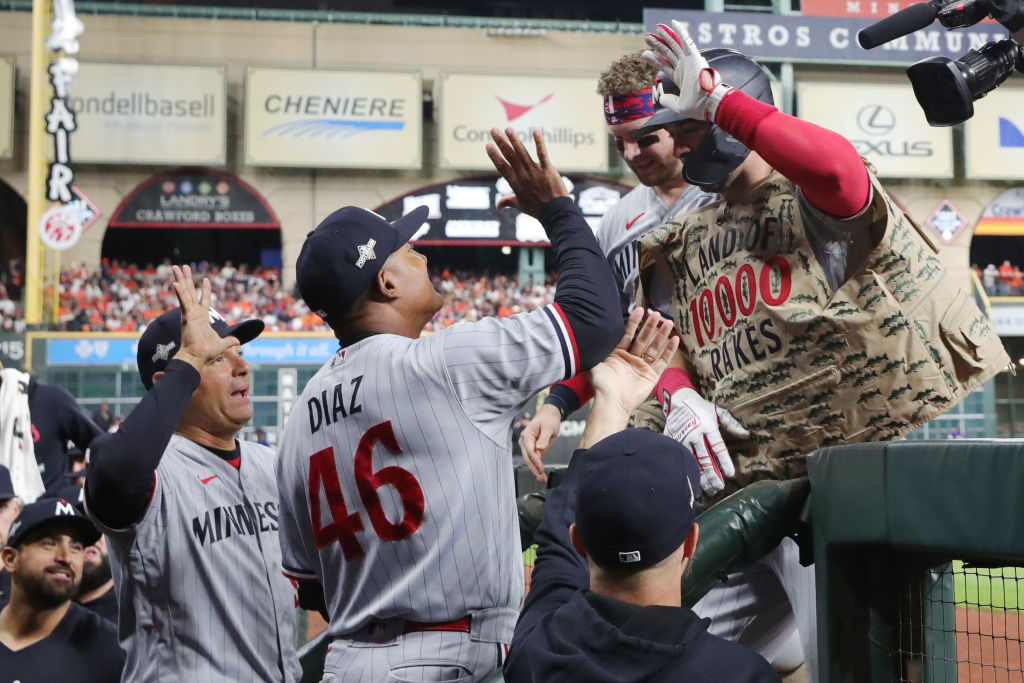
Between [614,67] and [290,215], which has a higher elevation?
[290,215]

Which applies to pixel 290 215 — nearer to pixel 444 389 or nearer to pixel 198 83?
pixel 198 83

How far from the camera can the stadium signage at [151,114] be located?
22.5 meters

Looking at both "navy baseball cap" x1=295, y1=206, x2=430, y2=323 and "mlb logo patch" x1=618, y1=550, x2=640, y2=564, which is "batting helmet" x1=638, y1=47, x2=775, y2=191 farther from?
"mlb logo patch" x1=618, y1=550, x2=640, y2=564

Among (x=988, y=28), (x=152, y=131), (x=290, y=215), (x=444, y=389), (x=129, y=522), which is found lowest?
(x=129, y=522)

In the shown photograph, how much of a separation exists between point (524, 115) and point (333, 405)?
73.3 ft

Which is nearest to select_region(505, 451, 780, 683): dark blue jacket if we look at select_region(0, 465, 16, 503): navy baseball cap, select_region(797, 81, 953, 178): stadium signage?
select_region(0, 465, 16, 503): navy baseball cap

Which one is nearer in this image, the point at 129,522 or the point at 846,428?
the point at 846,428

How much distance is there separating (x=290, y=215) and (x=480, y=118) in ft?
15.6

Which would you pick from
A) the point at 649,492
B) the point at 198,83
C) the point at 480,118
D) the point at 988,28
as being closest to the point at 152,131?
the point at 198,83

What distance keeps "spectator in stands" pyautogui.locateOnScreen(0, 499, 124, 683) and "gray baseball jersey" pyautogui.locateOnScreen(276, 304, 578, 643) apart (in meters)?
1.41

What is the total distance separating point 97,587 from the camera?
3.86 metres

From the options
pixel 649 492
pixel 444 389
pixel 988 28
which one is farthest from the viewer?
pixel 988 28

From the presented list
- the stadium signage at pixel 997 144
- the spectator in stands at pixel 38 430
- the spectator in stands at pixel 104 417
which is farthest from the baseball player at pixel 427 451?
the stadium signage at pixel 997 144

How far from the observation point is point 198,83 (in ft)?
74.9
